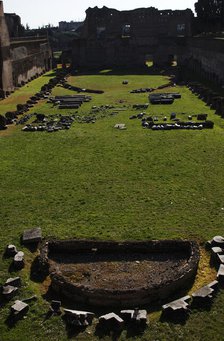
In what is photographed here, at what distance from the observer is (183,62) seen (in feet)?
180

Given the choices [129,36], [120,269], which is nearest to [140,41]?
[129,36]

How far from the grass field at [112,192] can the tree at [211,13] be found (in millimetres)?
38929

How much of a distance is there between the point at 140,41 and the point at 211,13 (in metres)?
10.6

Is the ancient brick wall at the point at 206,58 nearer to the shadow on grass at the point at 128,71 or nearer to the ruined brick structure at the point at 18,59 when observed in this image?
the shadow on grass at the point at 128,71

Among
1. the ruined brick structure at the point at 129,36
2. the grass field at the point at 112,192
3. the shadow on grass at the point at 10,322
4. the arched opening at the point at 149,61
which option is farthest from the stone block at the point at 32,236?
the arched opening at the point at 149,61

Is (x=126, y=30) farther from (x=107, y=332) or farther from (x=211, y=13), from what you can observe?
(x=107, y=332)

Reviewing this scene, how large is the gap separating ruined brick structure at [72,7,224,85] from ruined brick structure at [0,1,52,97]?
5.02m

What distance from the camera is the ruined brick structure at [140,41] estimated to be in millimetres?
52688

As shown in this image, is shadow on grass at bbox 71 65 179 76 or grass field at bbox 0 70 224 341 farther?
shadow on grass at bbox 71 65 179 76

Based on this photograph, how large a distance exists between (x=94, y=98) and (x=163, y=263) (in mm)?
26448

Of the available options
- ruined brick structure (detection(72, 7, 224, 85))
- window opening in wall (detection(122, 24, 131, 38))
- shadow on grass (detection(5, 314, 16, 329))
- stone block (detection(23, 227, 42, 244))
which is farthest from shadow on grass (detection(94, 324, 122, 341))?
window opening in wall (detection(122, 24, 131, 38))

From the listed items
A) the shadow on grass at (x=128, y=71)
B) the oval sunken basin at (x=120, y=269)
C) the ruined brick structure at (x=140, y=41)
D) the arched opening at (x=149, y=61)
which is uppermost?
the ruined brick structure at (x=140, y=41)

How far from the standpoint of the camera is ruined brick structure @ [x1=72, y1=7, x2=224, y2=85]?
52688mm

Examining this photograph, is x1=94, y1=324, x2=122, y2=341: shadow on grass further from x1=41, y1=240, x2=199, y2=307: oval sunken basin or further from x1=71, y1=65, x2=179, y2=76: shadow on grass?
x1=71, y1=65, x2=179, y2=76: shadow on grass
